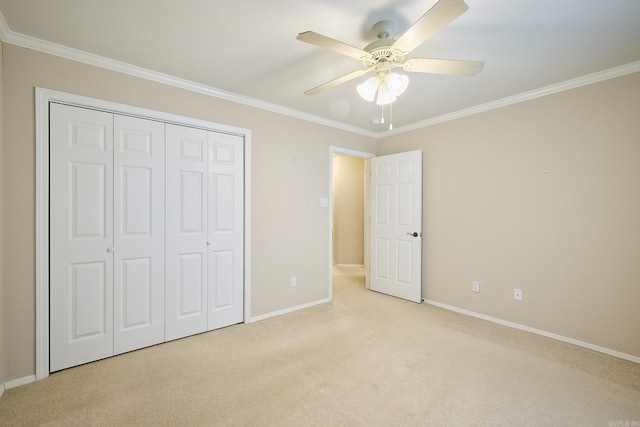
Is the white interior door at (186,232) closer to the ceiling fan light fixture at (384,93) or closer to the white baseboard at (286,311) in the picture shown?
the white baseboard at (286,311)

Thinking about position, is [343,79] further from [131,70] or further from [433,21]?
[131,70]

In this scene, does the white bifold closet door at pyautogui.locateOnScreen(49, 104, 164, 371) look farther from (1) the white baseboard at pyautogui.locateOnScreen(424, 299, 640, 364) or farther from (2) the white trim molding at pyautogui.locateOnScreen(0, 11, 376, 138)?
(1) the white baseboard at pyautogui.locateOnScreen(424, 299, 640, 364)

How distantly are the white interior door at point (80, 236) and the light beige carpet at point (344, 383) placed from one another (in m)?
0.25

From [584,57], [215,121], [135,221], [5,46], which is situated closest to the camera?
[5,46]

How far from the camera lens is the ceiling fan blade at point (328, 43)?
1.49m

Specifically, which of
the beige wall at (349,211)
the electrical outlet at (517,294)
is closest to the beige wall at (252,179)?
the beige wall at (349,211)

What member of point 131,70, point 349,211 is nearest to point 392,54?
point 131,70

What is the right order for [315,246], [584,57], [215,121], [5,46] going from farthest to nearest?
[315,246], [215,121], [584,57], [5,46]

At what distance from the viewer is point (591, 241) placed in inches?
103

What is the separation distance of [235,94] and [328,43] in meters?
1.75

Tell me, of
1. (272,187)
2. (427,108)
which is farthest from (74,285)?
(427,108)

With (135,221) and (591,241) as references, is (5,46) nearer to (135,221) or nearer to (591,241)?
(135,221)

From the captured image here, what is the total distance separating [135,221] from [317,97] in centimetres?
214

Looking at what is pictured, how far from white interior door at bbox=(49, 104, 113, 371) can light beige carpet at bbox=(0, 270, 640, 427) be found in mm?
249
